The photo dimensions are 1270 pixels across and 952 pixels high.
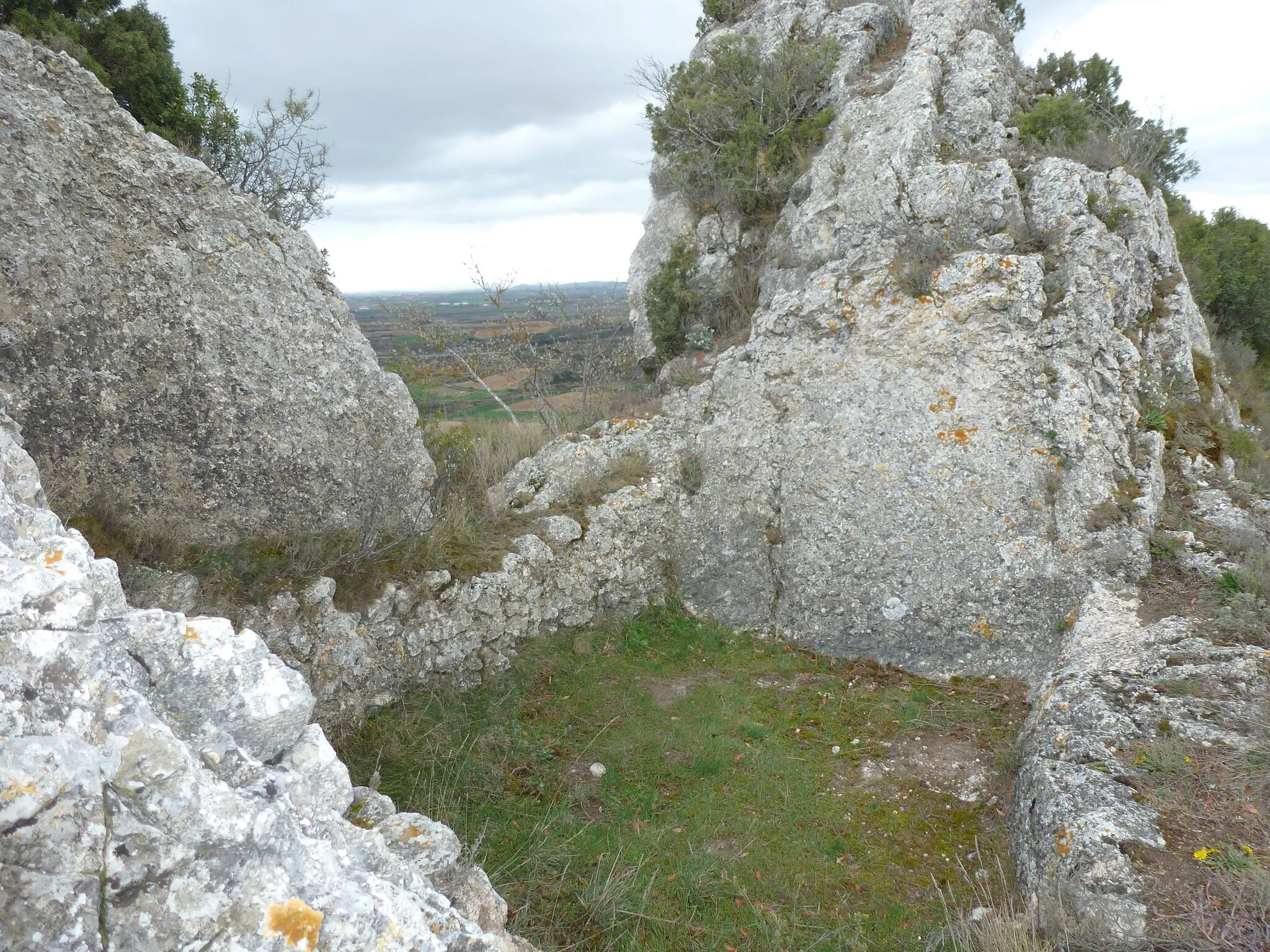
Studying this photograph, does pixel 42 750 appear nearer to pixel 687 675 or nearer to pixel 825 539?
pixel 687 675

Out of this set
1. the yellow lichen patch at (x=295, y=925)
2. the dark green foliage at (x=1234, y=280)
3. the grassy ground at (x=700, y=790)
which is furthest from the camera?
the dark green foliage at (x=1234, y=280)

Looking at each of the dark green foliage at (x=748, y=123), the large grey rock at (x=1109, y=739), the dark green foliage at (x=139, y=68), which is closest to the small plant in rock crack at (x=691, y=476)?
the large grey rock at (x=1109, y=739)

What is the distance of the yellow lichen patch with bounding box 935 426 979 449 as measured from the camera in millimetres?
7234

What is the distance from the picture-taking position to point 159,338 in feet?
17.6

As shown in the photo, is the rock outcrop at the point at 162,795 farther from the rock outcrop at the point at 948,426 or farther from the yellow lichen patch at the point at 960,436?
the yellow lichen patch at the point at 960,436

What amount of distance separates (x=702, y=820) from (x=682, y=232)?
9.17 metres

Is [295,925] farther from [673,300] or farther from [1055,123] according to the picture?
[1055,123]

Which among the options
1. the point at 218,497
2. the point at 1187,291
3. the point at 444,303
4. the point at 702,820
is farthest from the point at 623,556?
the point at 444,303

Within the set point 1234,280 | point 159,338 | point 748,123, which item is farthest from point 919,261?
point 1234,280

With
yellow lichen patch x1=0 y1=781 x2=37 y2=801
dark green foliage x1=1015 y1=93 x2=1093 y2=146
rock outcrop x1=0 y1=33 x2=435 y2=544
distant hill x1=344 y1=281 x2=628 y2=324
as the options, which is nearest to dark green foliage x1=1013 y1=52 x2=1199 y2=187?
dark green foliage x1=1015 y1=93 x2=1093 y2=146

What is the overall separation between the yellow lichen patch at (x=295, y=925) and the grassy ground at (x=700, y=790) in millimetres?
1484

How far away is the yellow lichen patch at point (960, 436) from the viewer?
7234 millimetres

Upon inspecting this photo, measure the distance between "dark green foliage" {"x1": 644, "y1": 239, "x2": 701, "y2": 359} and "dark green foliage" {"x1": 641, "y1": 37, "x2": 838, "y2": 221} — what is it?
1.06 metres

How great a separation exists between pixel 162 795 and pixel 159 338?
405 cm
